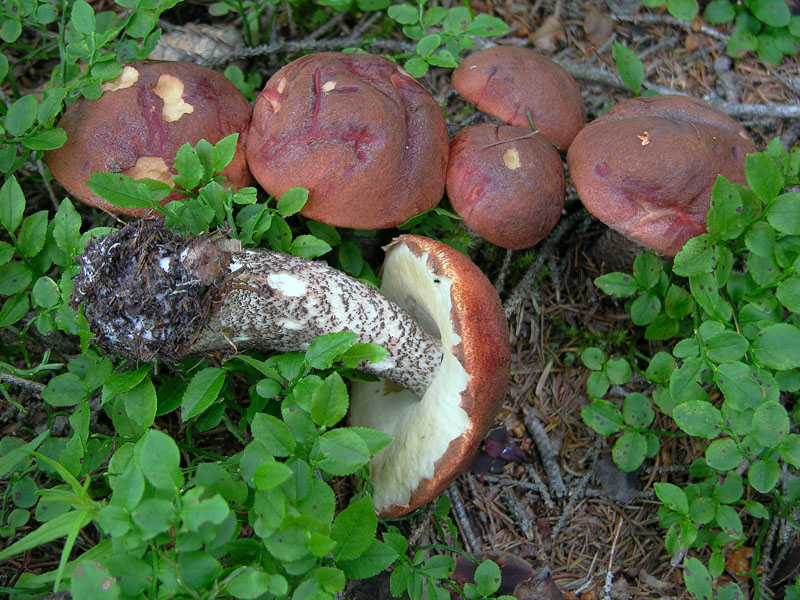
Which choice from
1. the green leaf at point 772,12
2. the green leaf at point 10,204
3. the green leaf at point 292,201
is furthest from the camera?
the green leaf at point 772,12

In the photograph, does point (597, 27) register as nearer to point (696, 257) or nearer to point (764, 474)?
point (696, 257)

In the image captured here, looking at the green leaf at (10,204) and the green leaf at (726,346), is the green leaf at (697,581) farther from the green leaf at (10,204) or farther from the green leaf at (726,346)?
the green leaf at (10,204)

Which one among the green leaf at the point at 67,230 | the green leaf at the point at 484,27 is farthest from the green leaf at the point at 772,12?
the green leaf at the point at 67,230

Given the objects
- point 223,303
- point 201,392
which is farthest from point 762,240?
point 201,392

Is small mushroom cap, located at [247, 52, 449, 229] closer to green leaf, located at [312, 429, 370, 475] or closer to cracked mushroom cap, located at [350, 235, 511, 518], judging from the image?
cracked mushroom cap, located at [350, 235, 511, 518]

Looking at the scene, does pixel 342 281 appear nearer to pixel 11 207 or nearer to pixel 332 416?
pixel 332 416

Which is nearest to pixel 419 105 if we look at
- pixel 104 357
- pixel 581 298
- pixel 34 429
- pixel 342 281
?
pixel 342 281
